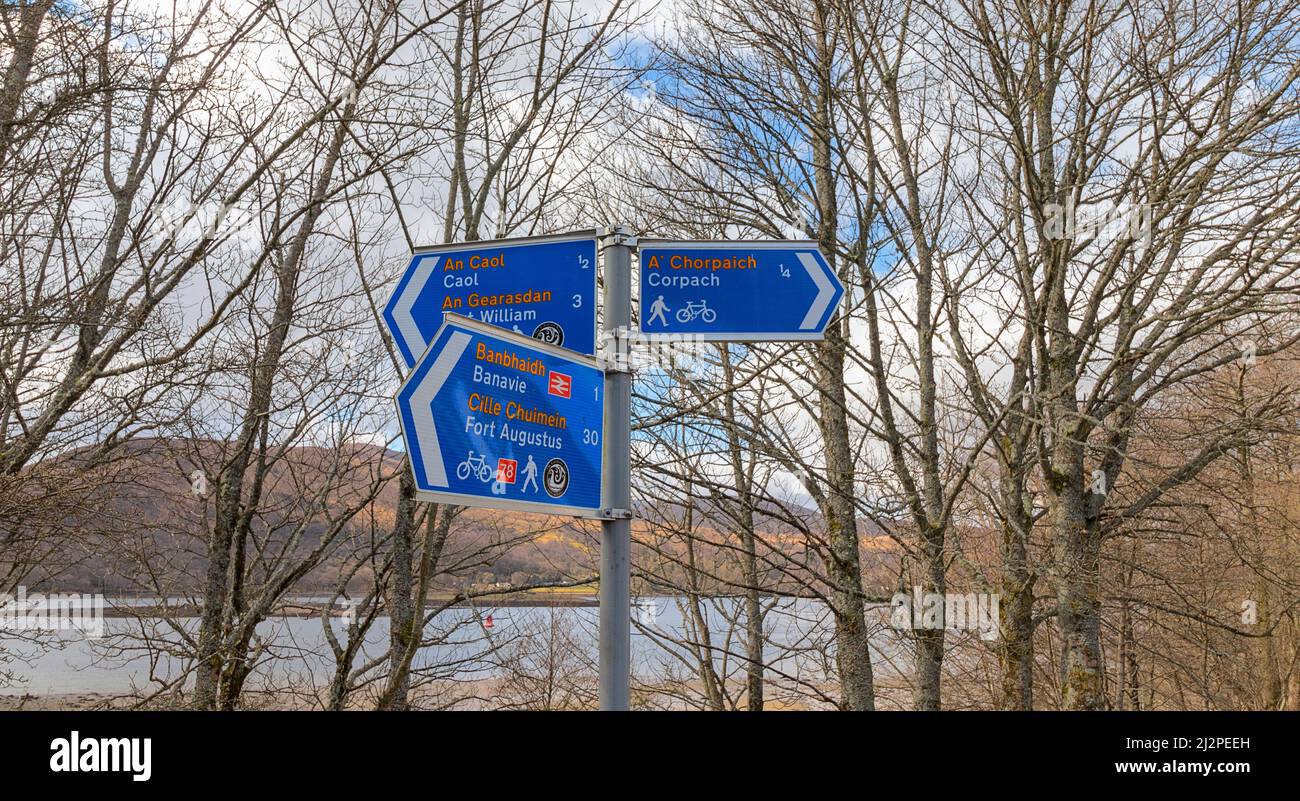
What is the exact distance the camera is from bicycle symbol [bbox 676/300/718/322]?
7.70ft

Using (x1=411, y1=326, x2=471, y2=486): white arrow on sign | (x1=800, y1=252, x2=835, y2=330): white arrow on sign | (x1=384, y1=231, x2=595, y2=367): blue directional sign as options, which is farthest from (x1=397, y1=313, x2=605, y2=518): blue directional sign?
(x1=800, y1=252, x2=835, y2=330): white arrow on sign

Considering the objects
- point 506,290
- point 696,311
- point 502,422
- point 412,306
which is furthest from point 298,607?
point 502,422

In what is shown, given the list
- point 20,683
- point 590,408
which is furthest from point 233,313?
point 20,683

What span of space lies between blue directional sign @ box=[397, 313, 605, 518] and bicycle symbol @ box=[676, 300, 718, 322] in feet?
1.07

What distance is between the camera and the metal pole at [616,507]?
2041mm

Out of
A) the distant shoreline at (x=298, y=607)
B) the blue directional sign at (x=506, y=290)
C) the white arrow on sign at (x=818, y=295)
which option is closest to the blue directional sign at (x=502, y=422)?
the blue directional sign at (x=506, y=290)

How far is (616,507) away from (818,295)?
2.57 feet

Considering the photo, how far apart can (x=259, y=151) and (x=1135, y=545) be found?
8.91 meters

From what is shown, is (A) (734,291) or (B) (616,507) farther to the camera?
(A) (734,291)

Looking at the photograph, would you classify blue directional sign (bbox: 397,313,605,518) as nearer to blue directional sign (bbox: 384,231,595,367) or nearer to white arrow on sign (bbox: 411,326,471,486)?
white arrow on sign (bbox: 411,326,471,486)

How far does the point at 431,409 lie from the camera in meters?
1.79

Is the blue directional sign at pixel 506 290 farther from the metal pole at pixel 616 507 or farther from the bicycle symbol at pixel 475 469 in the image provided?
the bicycle symbol at pixel 475 469

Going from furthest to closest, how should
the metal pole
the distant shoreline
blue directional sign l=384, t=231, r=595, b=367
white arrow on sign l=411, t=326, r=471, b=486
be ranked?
1. the distant shoreline
2. blue directional sign l=384, t=231, r=595, b=367
3. the metal pole
4. white arrow on sign l=411, t=326, r=471, b=486

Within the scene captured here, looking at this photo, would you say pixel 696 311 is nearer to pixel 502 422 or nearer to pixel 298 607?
pixel 502 422
